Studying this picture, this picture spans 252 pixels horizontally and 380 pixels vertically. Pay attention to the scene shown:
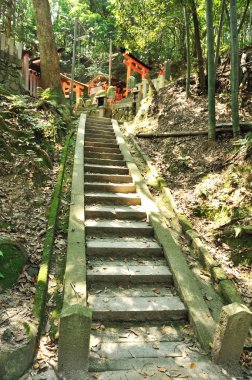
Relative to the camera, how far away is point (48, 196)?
607 cm

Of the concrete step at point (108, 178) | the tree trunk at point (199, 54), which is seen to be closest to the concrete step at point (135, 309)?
the concrete step at point (108, 178)

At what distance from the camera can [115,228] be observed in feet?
17.7

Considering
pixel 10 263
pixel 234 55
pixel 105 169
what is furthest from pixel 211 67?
pixel 10 263

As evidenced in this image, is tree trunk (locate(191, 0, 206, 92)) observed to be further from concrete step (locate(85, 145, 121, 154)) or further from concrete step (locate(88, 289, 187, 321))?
concrete step (locate(88, 289, 187, 321))

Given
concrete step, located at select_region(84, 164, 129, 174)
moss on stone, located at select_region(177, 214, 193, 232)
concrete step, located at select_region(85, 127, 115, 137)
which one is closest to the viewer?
moss on stone, located at select_region(177, 214, 193, 232)

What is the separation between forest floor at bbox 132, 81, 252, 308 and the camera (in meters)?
5.08

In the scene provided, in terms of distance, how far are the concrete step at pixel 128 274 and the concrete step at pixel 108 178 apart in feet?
9.77

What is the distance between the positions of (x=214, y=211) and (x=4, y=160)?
4.49 meters

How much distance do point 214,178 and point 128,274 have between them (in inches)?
139

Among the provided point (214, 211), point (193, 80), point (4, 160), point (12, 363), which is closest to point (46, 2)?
point (193, 80)

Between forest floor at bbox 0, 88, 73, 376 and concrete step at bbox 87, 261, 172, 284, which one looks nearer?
forest floor at bbox 0, 88, 73, 376

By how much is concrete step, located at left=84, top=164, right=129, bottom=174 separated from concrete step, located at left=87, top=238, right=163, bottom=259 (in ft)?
9.57

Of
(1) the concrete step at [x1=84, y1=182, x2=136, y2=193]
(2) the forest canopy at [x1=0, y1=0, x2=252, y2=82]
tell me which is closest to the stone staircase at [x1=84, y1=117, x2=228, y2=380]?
(1) the concrete step at [x1=84, y1=182, x2=136, y2=193]

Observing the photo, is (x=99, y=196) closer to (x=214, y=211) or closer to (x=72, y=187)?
(x=72, y=187)
